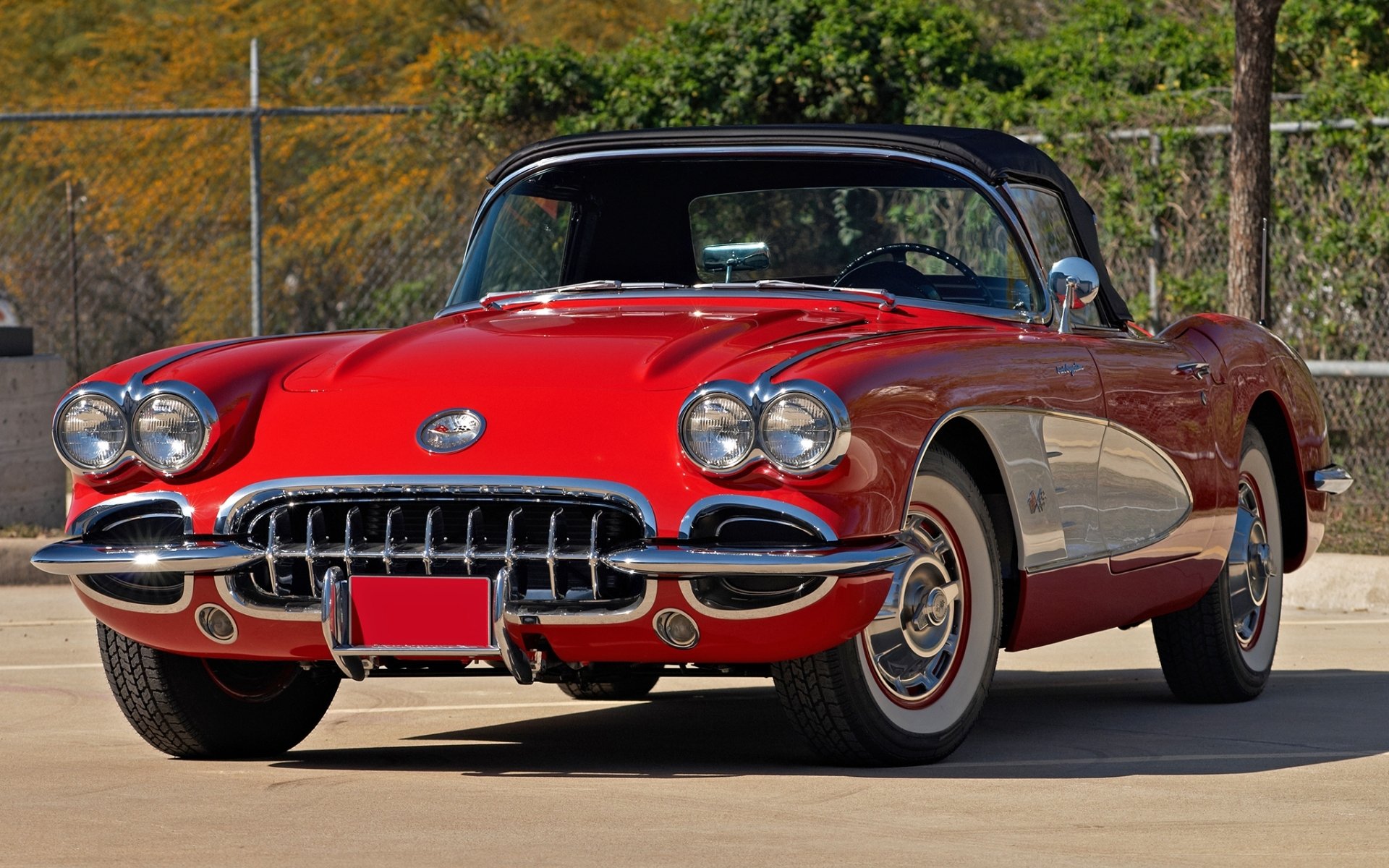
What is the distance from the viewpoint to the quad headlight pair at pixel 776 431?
14.6 ft

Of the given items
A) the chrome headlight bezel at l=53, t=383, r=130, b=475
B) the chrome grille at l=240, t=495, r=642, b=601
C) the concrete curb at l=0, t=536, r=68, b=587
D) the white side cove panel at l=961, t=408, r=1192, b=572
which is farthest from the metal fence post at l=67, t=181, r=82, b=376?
the chrome grille at l=240, t=495, r=642, b=601

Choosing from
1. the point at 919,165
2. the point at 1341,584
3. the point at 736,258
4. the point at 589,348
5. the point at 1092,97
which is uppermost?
the point at 1092,97

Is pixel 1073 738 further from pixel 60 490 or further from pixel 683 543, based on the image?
pixel 60 490

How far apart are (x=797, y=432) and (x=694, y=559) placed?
351mm

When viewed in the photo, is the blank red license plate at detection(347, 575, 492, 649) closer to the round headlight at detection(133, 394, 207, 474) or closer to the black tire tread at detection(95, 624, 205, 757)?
the round headlight at detection(133, 394, 207, 474)

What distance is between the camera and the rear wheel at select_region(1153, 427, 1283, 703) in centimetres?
628

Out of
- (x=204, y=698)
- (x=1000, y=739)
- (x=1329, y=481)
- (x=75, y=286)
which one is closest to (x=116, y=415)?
(x=204, y=698)

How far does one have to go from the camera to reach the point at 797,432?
176 inches

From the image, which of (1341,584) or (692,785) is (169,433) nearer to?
(692,785)

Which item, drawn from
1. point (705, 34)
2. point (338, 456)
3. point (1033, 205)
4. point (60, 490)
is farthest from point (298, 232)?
point (338, 456)

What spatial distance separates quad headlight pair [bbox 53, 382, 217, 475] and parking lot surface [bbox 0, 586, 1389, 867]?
2.36ft

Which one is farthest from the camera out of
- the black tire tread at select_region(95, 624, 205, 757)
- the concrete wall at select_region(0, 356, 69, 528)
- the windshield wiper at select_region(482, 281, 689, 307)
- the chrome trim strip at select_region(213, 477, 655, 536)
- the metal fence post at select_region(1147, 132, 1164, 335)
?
the metal fence post at select_region(1147, 132, 1164, 335)

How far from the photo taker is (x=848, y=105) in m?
14.6

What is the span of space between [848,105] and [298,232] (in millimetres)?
5139
